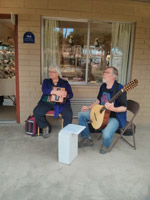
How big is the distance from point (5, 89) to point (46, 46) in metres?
1.86

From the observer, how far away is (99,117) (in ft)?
8.83

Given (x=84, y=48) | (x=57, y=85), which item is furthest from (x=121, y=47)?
(x=57, y=85)

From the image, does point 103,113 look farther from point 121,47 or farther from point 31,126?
point 121,47

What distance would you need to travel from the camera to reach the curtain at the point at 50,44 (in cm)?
366

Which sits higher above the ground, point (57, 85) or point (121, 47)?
point (121, 47)

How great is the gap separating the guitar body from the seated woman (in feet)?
1.67

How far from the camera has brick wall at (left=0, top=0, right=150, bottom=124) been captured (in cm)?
346

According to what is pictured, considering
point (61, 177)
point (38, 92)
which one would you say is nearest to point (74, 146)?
point (61, 177)

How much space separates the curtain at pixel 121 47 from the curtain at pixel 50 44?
1154mm

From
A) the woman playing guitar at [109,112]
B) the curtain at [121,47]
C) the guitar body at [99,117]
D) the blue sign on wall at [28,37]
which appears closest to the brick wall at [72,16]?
the blue sign on wall at [28,37]

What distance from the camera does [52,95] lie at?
318 cm

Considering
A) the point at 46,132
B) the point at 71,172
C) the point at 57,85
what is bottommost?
the point at 71,172

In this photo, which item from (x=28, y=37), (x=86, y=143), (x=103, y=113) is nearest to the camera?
(x=103, y=113)

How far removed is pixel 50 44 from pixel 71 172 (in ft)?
8.15
